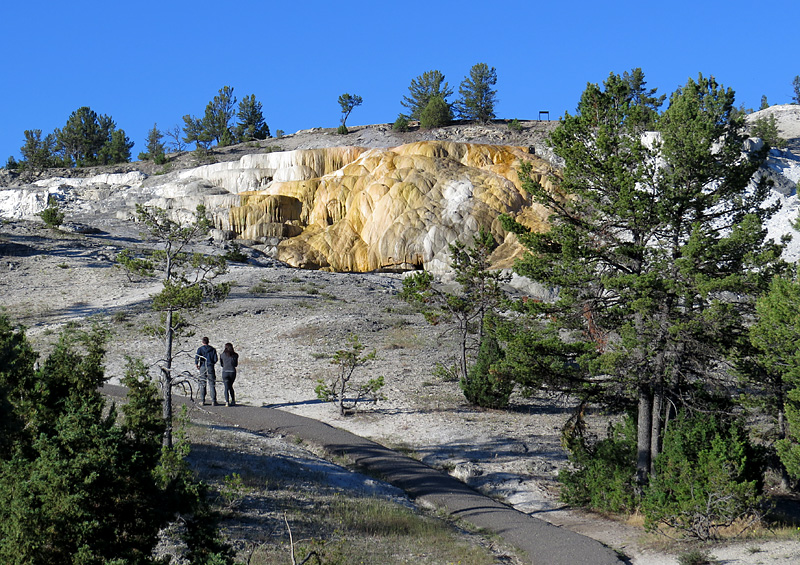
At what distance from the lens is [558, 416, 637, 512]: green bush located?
48.2ft

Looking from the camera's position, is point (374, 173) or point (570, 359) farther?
point (374, 173)

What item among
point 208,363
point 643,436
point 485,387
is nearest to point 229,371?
point 208,363

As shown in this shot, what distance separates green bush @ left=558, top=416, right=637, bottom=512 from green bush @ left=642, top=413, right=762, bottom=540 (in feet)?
1.91

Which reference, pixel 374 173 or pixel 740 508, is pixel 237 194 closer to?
pixel 374 173

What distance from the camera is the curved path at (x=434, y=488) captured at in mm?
12102

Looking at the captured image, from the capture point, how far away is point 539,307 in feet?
51.4

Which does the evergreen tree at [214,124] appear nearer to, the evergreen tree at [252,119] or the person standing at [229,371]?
the evergreen tree at [252,119]

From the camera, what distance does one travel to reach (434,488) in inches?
590

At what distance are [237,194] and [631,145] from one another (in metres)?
47.3

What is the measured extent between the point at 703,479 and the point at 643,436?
1850mm

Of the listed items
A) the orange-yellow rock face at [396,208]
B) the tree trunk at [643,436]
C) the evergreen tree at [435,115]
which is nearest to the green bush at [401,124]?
the evergreen tree at [435,115]

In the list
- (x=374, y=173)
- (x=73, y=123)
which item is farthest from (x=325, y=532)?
(x=73, y=123)

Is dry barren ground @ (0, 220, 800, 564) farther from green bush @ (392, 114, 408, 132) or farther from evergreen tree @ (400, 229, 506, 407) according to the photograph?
green bush @ (392, 114, 408, 132)

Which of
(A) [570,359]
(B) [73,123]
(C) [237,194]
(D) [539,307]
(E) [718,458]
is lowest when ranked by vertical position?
(E) [718,458]
